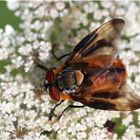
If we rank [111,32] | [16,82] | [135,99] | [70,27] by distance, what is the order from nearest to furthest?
[135,99] < [111,32] < [16,82] < [70,27]

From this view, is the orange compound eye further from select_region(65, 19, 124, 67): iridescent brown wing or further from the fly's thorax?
select_region(65, 19, 124, 67): iridescent brown wing

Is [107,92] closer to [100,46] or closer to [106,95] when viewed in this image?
[106,95]

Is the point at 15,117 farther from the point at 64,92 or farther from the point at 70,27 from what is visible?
the point at 70,27

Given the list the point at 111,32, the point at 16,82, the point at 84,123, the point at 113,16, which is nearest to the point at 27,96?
the point at 16,82

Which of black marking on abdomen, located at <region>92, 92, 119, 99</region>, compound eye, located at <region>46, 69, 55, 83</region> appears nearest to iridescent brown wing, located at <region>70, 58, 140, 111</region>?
black marking on abdomen, located at <region>92, 92, 119, 99</region>

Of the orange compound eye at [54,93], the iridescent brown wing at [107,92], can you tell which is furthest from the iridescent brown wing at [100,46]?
the orange compound eye at [54,93]

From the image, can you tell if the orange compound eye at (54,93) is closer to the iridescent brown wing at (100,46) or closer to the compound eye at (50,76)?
the compound eye at (50,76)

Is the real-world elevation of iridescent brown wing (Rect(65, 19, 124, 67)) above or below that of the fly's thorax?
above
